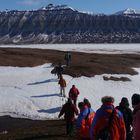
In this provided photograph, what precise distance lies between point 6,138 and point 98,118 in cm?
1067

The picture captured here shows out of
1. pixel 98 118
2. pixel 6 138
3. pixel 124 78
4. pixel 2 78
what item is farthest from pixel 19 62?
pixel 98 118

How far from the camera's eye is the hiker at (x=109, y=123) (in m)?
10.1

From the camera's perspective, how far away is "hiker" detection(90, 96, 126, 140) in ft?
33.1

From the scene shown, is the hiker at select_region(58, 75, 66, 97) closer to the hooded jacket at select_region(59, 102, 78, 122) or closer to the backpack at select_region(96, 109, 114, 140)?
the hooded jacket at select_region(59, 102, 78, 122)

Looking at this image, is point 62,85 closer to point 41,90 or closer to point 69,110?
point 41,90

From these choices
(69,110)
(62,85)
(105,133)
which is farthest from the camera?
(62,85)

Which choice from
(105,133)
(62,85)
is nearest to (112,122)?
(105,133)

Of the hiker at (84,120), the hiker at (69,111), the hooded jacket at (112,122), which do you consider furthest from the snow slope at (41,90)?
the hooded jacket at (112,122)

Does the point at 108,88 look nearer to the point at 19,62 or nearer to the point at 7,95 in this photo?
the point at 7,95

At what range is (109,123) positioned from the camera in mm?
10102

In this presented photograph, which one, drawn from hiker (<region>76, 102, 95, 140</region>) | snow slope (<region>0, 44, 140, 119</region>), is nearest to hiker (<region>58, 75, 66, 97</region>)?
snow slope (<region>0, 44, 140, 119</region>)

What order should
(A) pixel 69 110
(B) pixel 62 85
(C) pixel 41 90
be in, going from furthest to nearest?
1. (C) pixel 41 90
2. (B) pixel 62 85
3. (A) pixel 69 110

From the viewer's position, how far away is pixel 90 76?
45969 mm

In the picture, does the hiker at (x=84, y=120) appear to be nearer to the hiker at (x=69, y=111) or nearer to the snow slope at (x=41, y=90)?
the hiker at (x=69, y=111)
